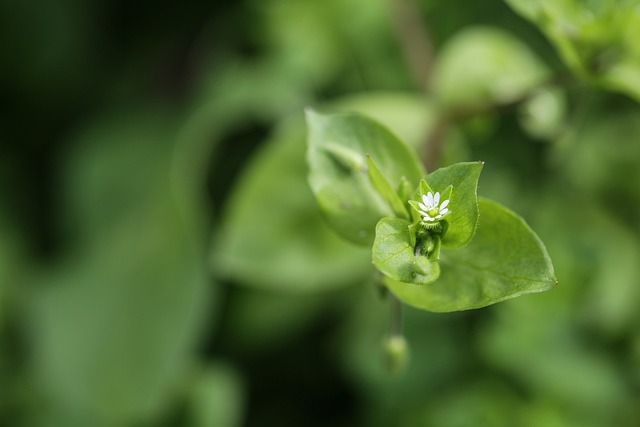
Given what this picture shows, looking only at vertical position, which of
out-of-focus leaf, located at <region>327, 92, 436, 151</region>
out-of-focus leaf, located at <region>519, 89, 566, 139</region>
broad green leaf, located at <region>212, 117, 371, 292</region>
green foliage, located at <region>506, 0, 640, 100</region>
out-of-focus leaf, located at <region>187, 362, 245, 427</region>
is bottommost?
out-of-focus leaf, located at <region>187, 362, 245, 427</region>

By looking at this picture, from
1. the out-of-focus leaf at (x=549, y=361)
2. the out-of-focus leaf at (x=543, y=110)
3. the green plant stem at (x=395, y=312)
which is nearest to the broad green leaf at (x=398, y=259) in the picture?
the green plant stem at (x=395, y=312)

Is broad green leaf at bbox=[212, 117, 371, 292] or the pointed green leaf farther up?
the pointed green leaf

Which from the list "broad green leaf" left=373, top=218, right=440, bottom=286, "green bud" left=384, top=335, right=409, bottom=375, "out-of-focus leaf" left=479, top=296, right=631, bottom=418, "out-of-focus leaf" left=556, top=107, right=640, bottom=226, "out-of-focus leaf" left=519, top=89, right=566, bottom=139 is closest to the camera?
"broad green leaf" left=373, top=218, right=440, bottom=286

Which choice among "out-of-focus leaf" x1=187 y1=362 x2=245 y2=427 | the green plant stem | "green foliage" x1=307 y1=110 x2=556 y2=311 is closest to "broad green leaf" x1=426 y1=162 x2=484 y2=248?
"green foliage" x1=307 y1=110 x2=556 y2=311

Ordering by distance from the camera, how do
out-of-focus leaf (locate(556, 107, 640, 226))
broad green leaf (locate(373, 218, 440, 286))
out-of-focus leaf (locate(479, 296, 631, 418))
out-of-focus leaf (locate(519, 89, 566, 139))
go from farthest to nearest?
1. out-of-focus leaf (locate(556, 107, 640, 226))
2. out-of-focus leaf (locate(479, 296, 631, 418))
3. out-of-focus leaf (locate(519, 89, 566, 139))
4. broad green leaf (locate(373, 218, 440, 286))

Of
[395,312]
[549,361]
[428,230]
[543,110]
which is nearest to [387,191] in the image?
[428,230]

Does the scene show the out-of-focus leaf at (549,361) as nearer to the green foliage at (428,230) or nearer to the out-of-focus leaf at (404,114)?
the out-of-focus leaf at (404,114)

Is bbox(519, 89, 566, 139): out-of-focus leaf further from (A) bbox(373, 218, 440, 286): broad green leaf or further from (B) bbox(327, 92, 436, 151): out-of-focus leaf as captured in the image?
(A) bbox(373, 218, 440, 286): broad green leaf

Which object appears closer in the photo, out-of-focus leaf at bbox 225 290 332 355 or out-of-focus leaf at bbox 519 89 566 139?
out-of-focus leaf at bbox 519 89 566 139
